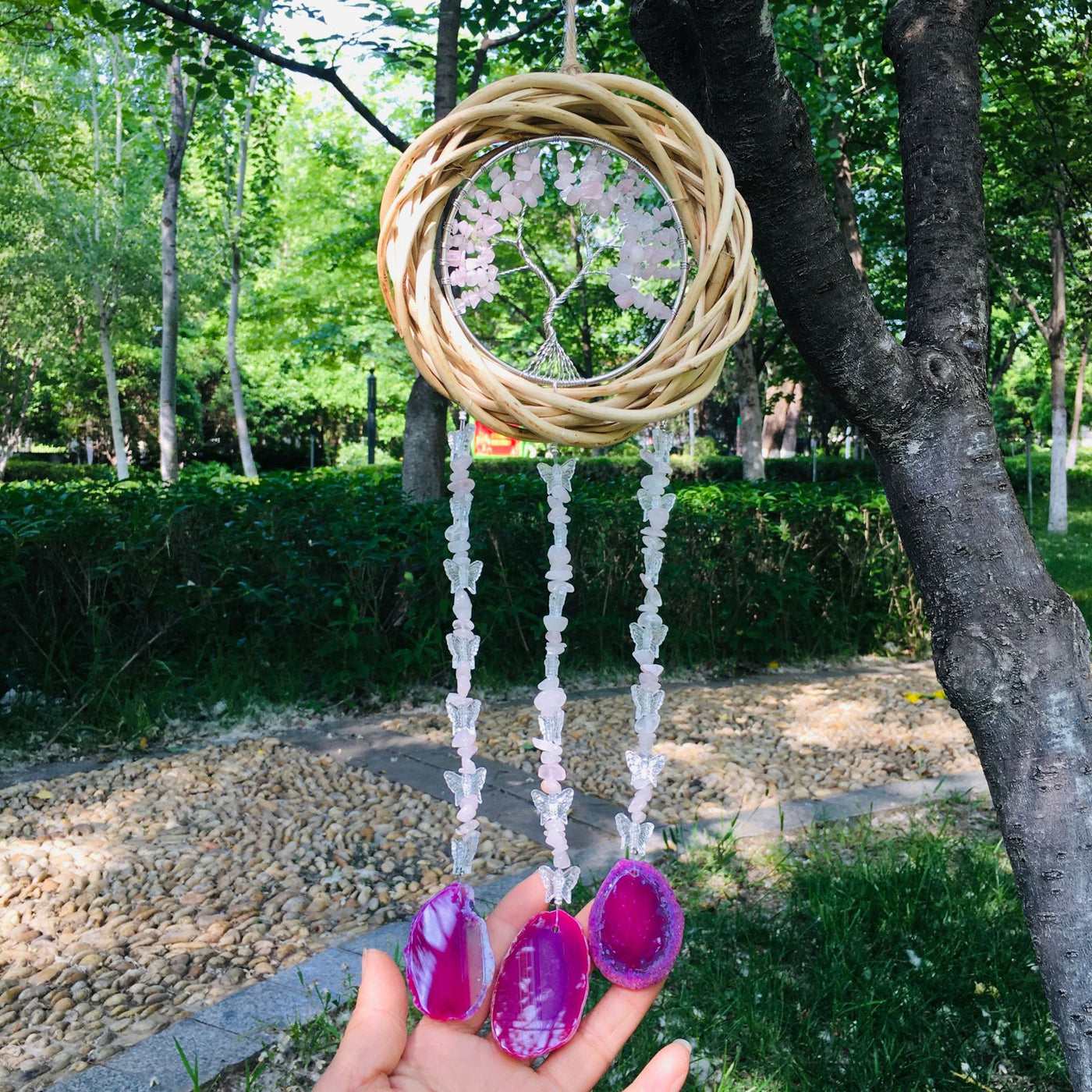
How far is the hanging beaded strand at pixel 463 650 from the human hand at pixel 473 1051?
0.22 m

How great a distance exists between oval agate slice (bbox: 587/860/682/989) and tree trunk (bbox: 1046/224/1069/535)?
514 inches

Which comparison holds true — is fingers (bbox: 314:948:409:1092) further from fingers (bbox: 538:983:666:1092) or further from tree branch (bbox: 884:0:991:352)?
tree branch (bbox: 884:0:991:352)

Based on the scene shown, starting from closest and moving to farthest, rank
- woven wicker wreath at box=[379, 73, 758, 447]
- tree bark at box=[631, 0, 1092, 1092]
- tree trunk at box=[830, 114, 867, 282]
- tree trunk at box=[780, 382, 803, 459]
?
1. woven wicker wreath at box=[379, 73, 758, 447]
2. tree bark at box=[631, 0, 1092, 1092]
3. tree trunk at box=[830, 114, 867, 282]
4. tree trunk at box=[780, 382, 803, 459]

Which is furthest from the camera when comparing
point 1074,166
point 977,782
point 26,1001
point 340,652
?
point 1074,166

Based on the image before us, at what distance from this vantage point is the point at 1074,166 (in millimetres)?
6445

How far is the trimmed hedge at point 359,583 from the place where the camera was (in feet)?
16.7

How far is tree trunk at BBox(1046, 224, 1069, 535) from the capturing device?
42.7ft

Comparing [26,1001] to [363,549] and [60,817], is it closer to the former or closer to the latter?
[60,817]

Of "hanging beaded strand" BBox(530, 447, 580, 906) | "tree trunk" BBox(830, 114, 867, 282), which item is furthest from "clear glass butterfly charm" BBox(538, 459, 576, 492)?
"tree trunk" BBox(830, 114, 867, 282)

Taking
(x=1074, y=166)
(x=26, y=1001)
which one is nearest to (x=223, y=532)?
(x=26, y=1001)

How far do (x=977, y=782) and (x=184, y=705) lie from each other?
4222 mm

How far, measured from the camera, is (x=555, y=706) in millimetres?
1435

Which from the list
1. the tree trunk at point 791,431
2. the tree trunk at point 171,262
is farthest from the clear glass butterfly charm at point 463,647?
the tree trunk at point 791,431

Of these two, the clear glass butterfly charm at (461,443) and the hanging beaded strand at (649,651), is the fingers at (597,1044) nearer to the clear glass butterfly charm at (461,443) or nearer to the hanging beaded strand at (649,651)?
the hanging beaded strand at (649,651)
